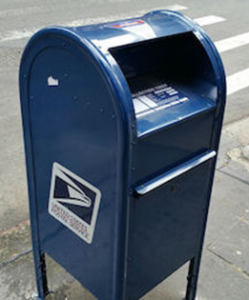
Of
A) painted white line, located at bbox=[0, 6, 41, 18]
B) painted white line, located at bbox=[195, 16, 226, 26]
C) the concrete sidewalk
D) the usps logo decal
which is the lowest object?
the concrete sidewalk

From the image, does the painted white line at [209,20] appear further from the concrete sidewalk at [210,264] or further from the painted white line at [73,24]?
the concrete sidewalk at [210,264]

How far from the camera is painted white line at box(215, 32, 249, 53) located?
7.86 metres

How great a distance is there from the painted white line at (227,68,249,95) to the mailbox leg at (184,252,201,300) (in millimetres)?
3992

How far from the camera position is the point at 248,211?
3756 millimetres

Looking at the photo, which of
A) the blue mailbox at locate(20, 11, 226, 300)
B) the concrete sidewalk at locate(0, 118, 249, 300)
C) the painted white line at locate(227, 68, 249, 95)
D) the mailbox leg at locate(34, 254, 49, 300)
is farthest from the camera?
the painted white line at locate(227, 68, 249, 95)

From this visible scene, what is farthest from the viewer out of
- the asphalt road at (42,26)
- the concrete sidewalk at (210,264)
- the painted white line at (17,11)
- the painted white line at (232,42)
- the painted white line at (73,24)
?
the painted white line at (17,11)

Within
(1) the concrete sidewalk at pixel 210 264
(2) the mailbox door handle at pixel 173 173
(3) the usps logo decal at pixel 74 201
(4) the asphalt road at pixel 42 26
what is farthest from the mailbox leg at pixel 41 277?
(2) the mailbox door handle at pixel 173 173

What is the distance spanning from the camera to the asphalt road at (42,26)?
4023 mm

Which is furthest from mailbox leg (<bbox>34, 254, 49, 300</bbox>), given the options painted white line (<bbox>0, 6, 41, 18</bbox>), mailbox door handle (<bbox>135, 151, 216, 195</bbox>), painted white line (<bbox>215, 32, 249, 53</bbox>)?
painted white line (<bbox>0, 6, 41, 18</bbox>)

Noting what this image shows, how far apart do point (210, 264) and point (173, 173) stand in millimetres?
1393

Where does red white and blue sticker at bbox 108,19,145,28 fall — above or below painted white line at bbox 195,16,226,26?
above

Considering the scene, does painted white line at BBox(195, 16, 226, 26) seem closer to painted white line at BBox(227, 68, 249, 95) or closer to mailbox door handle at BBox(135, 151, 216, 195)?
painted white line at BBox(227, 68, 249, 95)

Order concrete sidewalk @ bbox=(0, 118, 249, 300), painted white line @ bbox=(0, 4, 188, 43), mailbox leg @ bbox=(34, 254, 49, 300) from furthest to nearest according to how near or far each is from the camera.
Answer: painted white line @ bbox=(0, 4, 188, 43)
concrete sidewalk @ bbox=(0, 118, 249, 300)
mailbox leg @ bbox=(34, 254, 49, 300)

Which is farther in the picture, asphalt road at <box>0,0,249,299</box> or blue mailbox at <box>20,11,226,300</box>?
asphalt road at <box>0,0,249,299</box>
